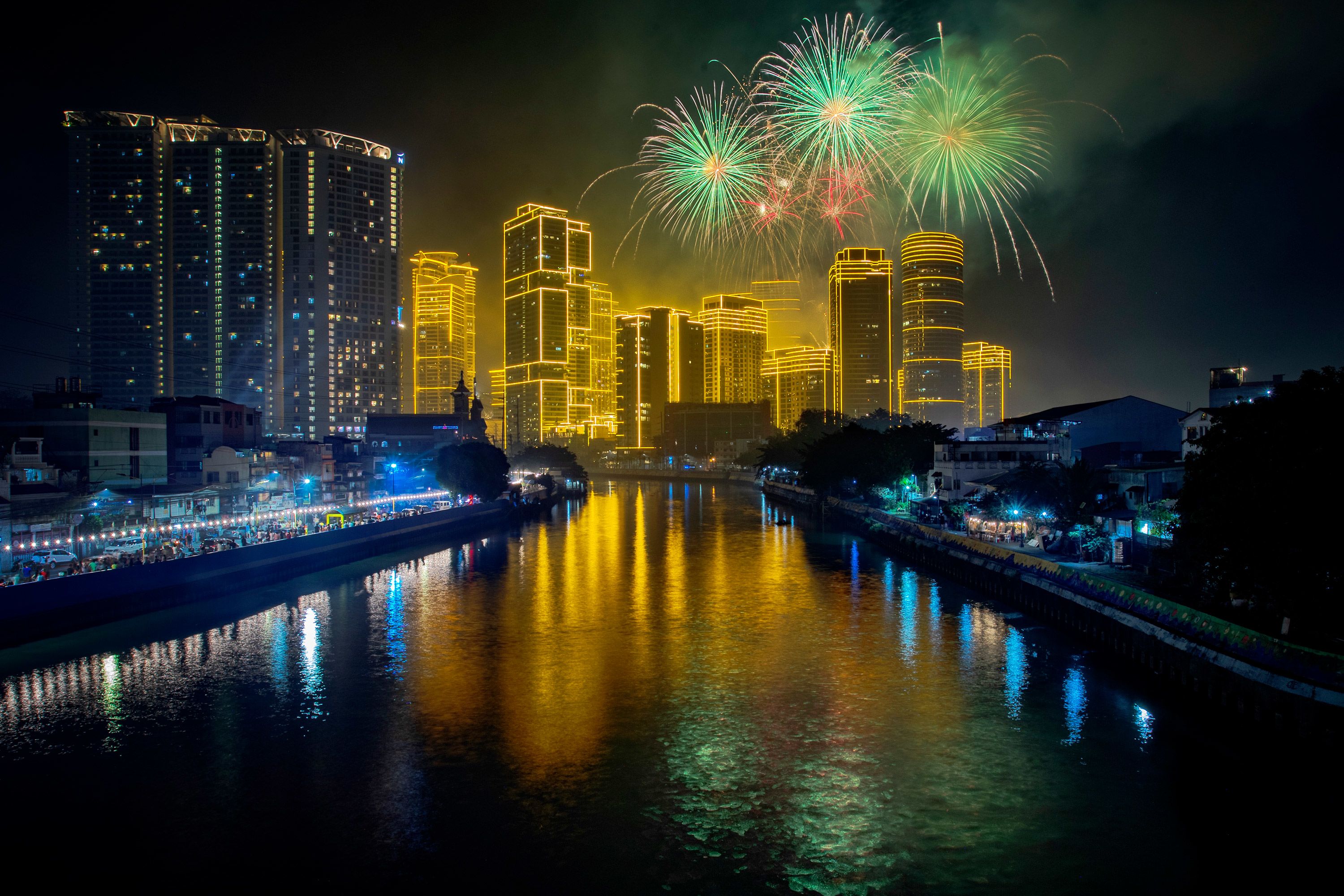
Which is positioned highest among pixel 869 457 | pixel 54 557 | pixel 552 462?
pixel 869 457

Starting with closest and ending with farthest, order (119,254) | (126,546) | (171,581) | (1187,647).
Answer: (1187,647)
(171,581)
(126,546)
(119,254)

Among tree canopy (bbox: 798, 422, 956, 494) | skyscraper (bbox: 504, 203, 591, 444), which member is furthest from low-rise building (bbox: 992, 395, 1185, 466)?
skyscraper (bbox: 504, 203, 591, 444)

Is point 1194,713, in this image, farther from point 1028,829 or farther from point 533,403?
point 533,403

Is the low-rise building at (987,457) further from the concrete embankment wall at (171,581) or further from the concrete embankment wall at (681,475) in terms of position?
the concrete embankment wall at (681,475)

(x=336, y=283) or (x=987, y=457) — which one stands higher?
(x=336, y=283)

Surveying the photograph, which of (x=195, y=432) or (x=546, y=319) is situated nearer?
(x=195, y=432)

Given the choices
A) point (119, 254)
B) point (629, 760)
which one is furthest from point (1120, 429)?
point (119, 254)

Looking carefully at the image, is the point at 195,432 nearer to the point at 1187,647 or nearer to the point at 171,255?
the point at 1187,647

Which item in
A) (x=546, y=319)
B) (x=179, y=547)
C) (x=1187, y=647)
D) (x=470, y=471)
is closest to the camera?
(x=1187, y=647)

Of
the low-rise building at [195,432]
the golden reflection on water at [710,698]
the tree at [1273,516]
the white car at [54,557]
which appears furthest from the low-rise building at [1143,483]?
the low-rise building at [195,432]
